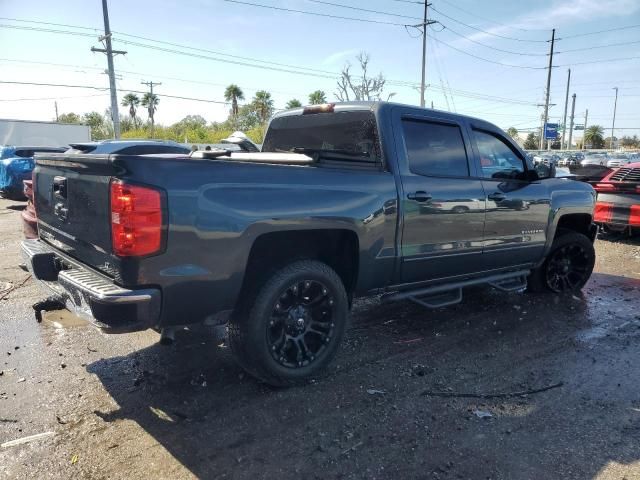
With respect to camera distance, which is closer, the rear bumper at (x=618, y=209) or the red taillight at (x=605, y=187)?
the rear bumper at (x=618, y=209)

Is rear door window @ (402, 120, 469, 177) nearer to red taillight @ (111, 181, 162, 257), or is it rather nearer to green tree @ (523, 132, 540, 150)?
red taillight @ (111, 181, 162, 257)

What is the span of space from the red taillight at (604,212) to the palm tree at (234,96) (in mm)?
62520

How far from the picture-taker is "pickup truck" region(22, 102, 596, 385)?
2.73 metres

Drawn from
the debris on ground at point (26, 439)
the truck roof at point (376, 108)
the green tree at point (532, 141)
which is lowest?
the debris on ground at point (26, 439)

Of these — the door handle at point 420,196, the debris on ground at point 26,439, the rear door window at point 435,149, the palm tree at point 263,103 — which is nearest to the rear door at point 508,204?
the rear door window at point 435,149

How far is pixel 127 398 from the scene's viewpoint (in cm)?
332

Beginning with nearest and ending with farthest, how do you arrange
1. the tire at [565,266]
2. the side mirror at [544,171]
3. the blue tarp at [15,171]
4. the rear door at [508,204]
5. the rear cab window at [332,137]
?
the rear cab window at [332,137]
the rear door at [508,204]
the side mirror at [544,171]
the tire at [565,266]
the blue tarp at [15,171]

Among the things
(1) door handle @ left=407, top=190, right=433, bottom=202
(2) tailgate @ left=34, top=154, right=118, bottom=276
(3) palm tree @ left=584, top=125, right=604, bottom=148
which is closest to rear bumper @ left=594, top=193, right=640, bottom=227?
(1) door handle @ left=407, top=190, right=433, bottom=202

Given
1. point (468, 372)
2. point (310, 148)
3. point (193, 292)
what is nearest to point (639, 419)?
point (468, 372)

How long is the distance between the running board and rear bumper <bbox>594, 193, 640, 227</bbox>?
16.4 ft

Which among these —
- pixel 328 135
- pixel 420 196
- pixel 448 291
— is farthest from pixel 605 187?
pixel 328 135

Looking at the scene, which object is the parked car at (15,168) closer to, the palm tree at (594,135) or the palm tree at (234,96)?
the palm tree at (234,96)

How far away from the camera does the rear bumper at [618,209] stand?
8.77m

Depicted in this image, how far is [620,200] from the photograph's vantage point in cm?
898
